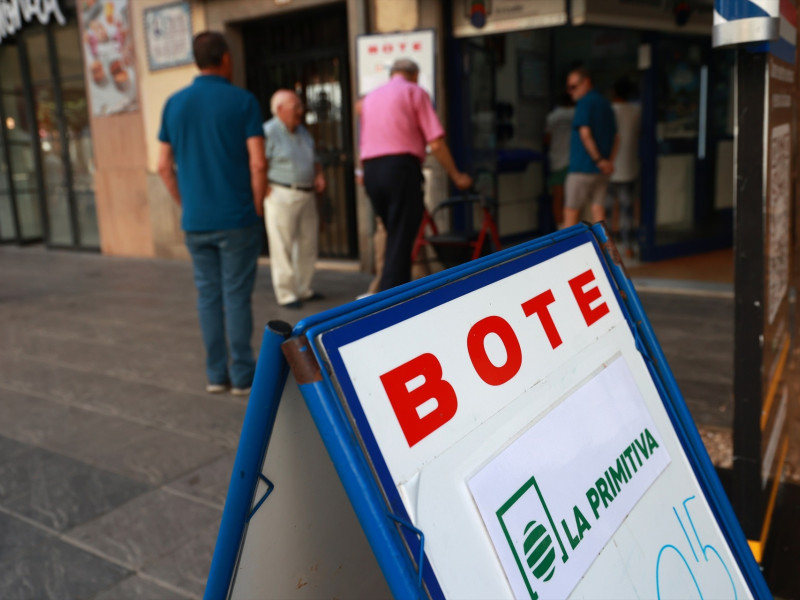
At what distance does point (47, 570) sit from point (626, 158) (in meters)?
6.43

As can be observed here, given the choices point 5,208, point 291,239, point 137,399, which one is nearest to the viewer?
point 137,399

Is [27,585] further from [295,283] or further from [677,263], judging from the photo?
[677,263]

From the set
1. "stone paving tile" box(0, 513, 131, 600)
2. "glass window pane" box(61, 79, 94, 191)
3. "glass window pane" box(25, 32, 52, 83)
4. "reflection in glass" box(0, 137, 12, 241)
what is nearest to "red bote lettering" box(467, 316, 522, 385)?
"stone paving tile" box(0, 513, 131, 600)

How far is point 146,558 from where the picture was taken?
94.0 inches

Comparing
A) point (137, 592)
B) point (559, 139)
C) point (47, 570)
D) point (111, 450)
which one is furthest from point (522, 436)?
point (559, 139)

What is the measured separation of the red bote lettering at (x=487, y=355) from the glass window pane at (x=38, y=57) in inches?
434

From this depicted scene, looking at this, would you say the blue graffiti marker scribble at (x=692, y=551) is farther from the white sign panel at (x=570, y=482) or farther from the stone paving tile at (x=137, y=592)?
the stone paving tile at (x=137, y=592)

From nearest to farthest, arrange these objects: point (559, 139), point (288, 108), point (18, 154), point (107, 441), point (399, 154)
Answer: point (107, 441), point (399, 154), point (288, 108), point (559, 139), point (18, 154)

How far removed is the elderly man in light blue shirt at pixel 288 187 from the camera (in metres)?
5.91

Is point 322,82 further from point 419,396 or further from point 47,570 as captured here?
point 419,396

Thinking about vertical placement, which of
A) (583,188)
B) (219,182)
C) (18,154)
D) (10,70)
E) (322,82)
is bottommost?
(583,188)

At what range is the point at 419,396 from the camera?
107 centimetres

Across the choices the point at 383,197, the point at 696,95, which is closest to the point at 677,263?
the point at 696,95

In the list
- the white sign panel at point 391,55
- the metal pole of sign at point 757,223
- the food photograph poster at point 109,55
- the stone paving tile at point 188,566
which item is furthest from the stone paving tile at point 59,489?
the food photograph poster at point 109,55
